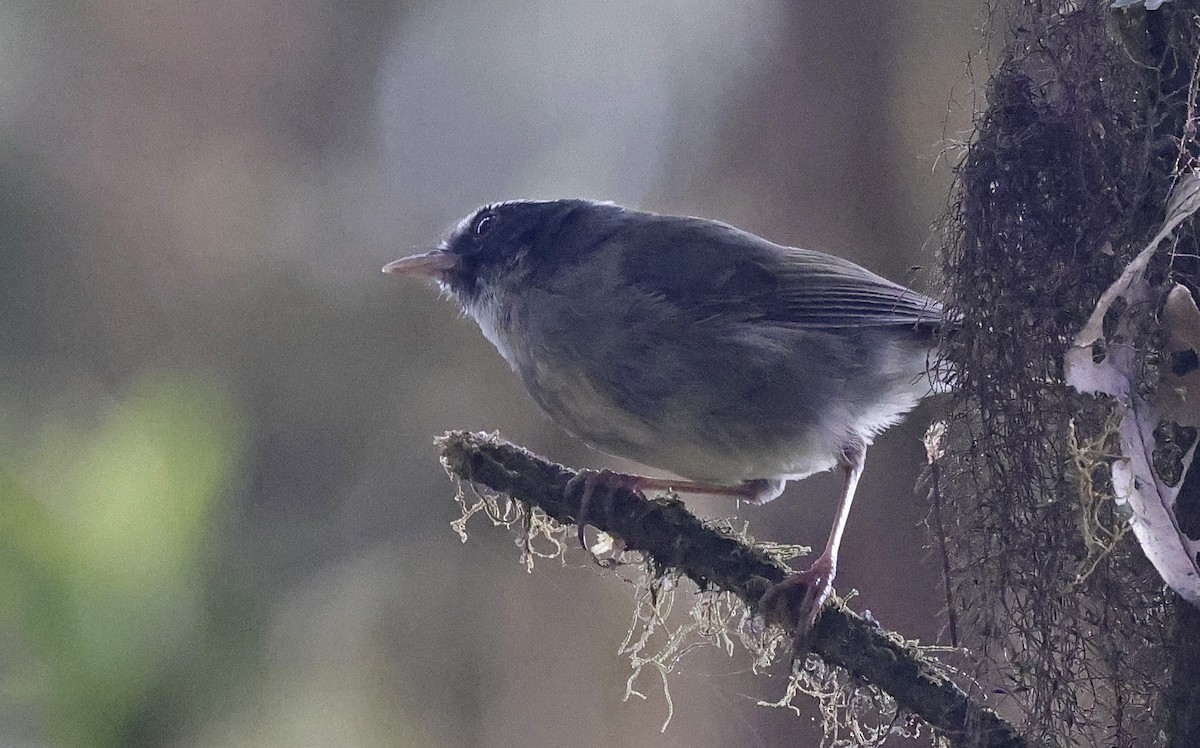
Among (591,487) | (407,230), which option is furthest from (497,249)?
(407,230)

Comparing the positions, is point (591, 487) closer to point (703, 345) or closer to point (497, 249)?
point (703, 345)

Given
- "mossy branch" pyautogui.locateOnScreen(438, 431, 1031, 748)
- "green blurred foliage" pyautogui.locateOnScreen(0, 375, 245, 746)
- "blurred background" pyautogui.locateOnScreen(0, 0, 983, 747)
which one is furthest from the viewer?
"blurred background" pyautogui.locateOnScreen(0, 0, 983, 747)

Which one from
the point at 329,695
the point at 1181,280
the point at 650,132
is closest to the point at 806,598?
the point at 1181,280

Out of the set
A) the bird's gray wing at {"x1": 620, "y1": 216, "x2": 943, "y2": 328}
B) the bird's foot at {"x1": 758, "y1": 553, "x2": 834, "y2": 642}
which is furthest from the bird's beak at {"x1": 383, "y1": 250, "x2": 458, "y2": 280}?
the bird's foot at {"x1": 758, "y1": 553, "x2": 834, "y2": 642}

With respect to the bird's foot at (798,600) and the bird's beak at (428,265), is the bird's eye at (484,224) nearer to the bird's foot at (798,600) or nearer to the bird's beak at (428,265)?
the bird's beak at (428,265)

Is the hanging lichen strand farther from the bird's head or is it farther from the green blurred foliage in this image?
the green blurred foliage

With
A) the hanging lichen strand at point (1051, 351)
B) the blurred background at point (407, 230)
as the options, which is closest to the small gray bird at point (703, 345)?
the hanging lichen strand at point (1051, 351)
